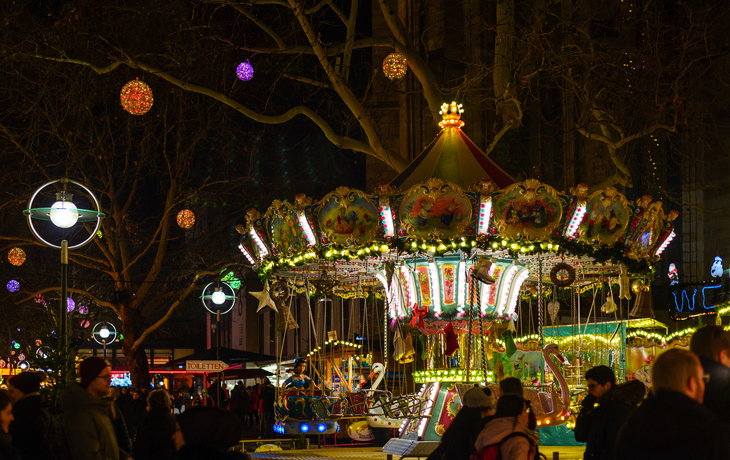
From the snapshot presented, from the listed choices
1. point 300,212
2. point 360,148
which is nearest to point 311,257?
point 300,212

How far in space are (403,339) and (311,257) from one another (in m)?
2.28

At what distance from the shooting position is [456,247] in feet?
41.5

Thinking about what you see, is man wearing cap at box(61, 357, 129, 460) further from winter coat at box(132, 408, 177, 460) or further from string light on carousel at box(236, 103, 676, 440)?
string light on carousel at box(236, 103, 676, 440)

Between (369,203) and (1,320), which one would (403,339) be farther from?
(1,320)

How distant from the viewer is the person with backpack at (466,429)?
6.22 m

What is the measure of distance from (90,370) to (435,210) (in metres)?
6.86

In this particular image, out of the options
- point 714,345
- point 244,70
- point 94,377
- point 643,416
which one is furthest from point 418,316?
point 643,416

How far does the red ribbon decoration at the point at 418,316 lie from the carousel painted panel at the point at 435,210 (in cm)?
228

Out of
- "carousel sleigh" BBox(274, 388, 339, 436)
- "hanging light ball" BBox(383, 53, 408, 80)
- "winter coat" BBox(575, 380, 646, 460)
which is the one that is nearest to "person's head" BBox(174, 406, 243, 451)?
"winter coat" BBox(575, 380, 646, 460)

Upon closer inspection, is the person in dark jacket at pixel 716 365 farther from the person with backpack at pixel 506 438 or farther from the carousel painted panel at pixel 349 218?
the carousel painted panel at pixel 349 218

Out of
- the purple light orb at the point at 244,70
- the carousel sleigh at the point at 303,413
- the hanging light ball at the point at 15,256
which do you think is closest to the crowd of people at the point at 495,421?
the carousel sleigh at the point at 303,413

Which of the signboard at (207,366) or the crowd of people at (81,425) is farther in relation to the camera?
the signboard at (207,366)

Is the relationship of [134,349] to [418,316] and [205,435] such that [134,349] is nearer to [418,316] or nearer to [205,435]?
[418,316]

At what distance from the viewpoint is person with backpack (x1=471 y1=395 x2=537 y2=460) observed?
5566mm
